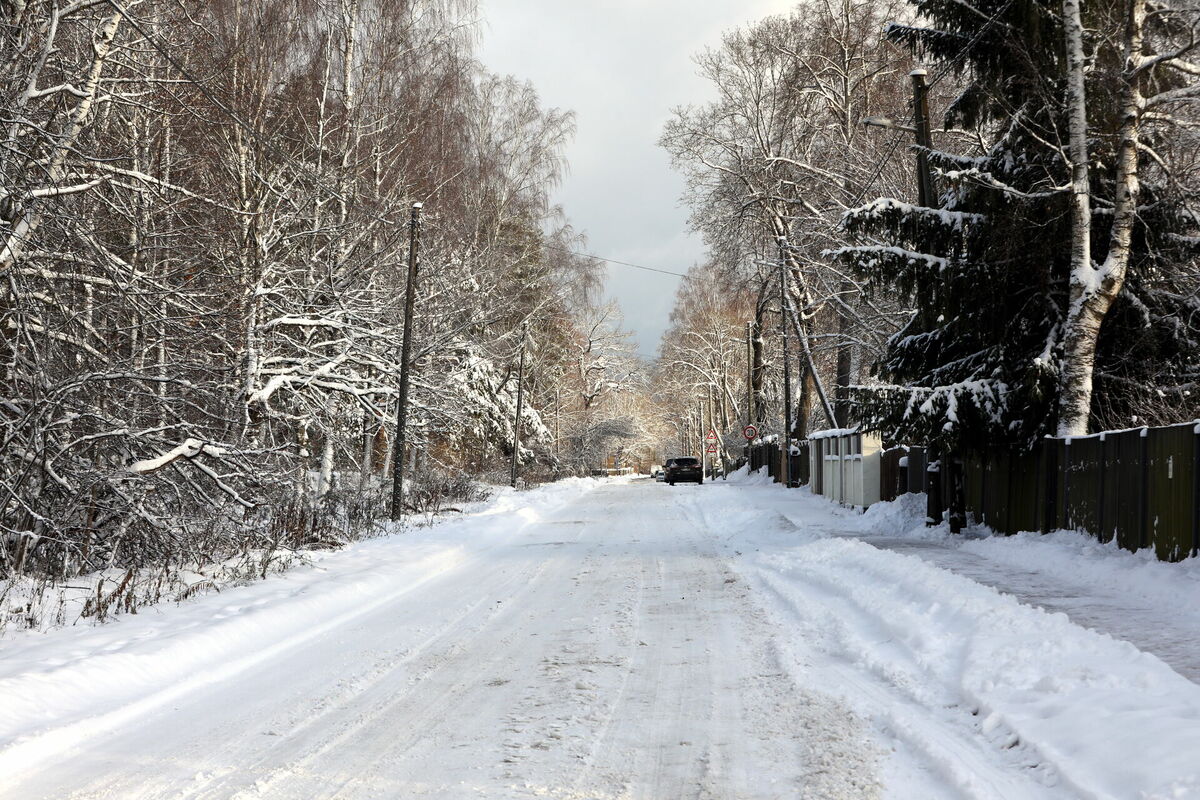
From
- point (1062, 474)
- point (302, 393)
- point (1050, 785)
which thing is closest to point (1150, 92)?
point (1062, 474)

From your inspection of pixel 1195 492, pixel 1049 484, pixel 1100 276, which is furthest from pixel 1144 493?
pixel 1100 276

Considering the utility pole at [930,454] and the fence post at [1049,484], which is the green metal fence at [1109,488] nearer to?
the fence post at [1049,484]

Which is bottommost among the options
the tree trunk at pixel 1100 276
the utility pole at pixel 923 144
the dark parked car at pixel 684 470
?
the dark parked car at pixel 684 470

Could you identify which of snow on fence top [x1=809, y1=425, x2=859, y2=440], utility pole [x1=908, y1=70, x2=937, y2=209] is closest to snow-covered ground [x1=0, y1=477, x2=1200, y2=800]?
utility pole [x1=908, y1=70, x2=937, y2=209]

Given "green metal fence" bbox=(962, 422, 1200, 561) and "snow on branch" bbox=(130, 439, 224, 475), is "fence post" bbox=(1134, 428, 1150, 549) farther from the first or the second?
"snow on branch" bbox=(130, 439, 224, 475)

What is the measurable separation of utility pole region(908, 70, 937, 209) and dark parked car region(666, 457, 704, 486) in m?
32.6

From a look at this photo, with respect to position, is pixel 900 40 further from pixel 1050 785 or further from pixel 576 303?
pixel 576 303

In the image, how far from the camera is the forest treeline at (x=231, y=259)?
31.7 ft

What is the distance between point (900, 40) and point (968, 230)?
4.12 metres

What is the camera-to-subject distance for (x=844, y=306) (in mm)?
24625

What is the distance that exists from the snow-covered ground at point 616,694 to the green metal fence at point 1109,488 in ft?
1.48

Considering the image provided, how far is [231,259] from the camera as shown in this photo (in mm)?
17031

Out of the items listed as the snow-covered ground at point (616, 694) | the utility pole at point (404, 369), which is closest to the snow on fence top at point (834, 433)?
the utility pole at point (404, 369)

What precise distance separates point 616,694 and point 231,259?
536 inches
